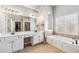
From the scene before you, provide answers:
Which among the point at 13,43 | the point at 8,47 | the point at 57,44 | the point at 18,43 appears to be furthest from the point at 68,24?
the point at 8,47

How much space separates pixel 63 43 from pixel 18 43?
1.47 metres

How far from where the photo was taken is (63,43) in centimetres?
243

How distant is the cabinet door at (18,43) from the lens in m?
2.41

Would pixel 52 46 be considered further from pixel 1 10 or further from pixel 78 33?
pixel 1 10

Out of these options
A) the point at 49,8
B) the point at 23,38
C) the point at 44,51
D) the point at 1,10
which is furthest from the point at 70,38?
the point at 1,10

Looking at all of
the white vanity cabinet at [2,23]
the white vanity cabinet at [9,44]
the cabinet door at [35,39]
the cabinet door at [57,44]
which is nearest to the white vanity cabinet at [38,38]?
the cabinet door at [35,39]

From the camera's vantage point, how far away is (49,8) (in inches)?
101

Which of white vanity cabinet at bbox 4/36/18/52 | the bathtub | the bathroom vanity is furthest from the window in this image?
white vanity cabinet at bbox 4/36/18/52

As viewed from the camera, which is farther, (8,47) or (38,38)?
(38,38)

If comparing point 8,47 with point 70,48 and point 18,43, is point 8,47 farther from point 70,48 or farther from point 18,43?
point 70,48

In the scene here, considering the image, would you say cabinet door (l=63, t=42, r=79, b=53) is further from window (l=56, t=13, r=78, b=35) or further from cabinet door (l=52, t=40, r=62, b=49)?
window (l=56, t=13, r=78, b=35)

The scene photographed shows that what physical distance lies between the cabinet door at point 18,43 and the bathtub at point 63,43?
935 millimetres

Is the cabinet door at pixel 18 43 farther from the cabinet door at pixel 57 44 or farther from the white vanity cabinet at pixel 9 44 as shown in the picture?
the cabinet door at pixel 57 44
